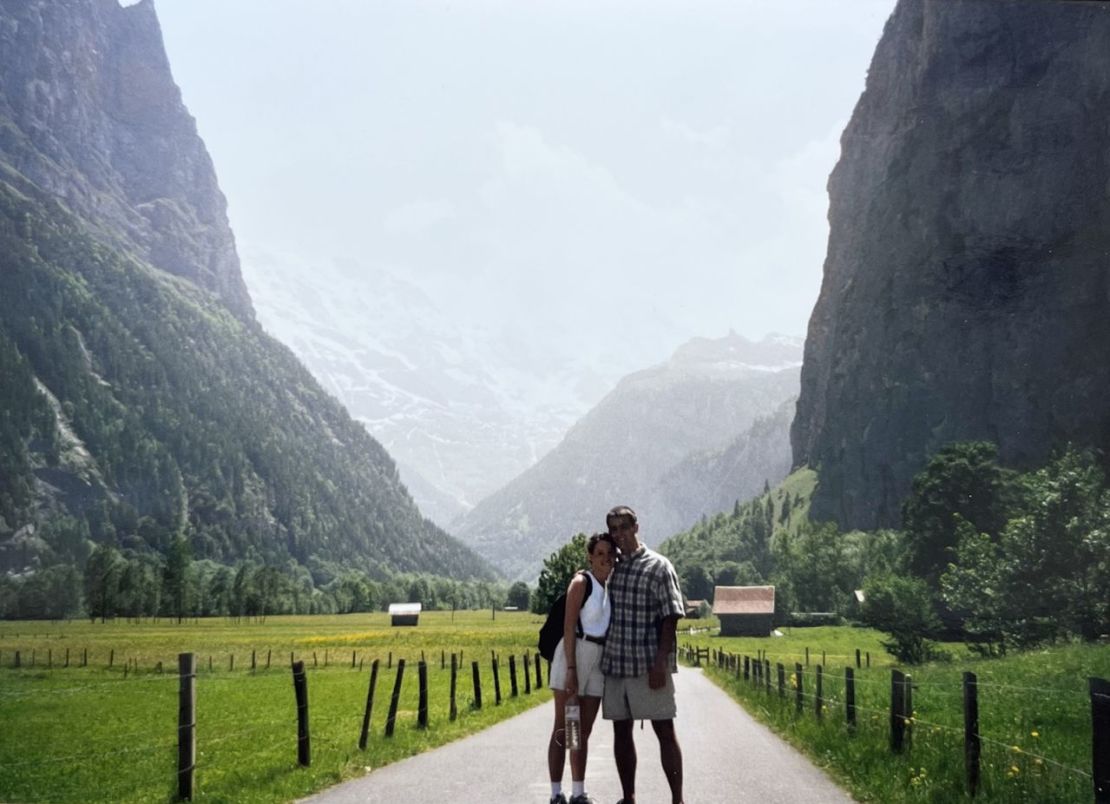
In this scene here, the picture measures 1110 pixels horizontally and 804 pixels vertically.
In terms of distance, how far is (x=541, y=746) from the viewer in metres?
18.7

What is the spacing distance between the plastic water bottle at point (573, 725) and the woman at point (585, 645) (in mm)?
90

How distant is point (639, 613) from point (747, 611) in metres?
121

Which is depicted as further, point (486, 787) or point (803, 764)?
point (803, 764)

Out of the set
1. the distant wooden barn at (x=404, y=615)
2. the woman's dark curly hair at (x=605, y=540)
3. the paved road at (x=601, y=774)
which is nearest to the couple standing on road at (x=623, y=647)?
the woman's dark curly hair at (x=605, y=540)

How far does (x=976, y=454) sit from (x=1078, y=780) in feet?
341

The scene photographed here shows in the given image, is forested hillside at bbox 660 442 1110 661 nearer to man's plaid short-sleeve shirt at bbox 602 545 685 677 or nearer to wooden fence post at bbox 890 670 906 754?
wooden fence post at bbox 890 670 906 754

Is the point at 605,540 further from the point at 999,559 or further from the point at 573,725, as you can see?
the point at 999,559

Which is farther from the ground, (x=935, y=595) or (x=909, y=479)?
(x=909, y=479)

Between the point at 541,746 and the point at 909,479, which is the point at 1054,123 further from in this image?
the point at 541,746

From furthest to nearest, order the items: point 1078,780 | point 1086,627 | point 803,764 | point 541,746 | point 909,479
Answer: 1. point 909,479
2. point 1086,627
3. point 541,746
4. point 803,764
5. point 1078,780

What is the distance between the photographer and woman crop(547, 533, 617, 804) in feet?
34.1

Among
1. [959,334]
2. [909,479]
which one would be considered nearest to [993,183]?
[959,334]

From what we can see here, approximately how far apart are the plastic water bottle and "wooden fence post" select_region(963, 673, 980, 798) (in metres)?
4.86

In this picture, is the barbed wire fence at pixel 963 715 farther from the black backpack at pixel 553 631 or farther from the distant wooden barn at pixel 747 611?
the distant wooden barn at pixel 747 611
